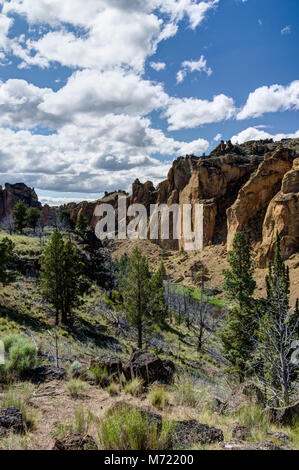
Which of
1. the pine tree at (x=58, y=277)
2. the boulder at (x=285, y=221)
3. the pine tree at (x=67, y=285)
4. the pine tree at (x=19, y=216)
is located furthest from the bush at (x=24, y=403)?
the pine tree at (x=19, y=216)

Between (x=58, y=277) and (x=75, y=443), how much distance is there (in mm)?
22350

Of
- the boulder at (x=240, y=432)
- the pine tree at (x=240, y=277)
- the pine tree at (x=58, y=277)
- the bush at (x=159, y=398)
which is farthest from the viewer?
the pine tree at (x=58, y=277)

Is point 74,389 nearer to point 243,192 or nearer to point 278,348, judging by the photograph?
point 278,348

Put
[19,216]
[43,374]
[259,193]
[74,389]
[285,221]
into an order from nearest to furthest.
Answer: [74,389] → [43,374] → [285,221] → [259,193] → [19,216]

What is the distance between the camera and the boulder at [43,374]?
6.40 meters

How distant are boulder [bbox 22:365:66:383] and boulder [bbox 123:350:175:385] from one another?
165cm

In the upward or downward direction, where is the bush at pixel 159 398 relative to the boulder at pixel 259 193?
downward

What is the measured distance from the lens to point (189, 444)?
3.42 metres

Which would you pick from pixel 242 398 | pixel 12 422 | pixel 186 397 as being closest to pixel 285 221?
pixel 242 398

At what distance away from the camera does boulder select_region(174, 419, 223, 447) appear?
3.50 meters

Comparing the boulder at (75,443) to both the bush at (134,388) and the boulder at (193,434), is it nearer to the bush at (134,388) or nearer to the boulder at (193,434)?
the boulder at (193,434)

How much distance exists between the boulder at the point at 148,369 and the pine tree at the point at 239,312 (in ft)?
37.1

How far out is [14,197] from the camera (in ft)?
397

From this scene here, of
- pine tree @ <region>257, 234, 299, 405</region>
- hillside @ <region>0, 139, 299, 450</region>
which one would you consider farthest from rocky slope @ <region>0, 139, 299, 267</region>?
pine tree @ <region>257, 234, 299, 405</region>
